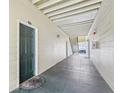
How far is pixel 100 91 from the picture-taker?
8.25 feet

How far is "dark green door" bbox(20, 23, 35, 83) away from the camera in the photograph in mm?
3107

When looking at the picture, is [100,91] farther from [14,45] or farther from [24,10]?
[24,10]

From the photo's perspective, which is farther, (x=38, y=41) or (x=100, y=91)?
(x=38, y=41)

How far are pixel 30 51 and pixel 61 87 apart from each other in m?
1.81

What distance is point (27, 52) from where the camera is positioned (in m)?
3.41

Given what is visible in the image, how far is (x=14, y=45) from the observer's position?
2.63m

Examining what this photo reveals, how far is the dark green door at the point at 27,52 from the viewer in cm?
311

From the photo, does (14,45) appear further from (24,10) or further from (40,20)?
(40,20)
